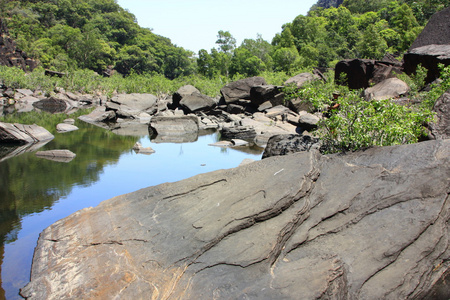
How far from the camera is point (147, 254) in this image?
4.26m

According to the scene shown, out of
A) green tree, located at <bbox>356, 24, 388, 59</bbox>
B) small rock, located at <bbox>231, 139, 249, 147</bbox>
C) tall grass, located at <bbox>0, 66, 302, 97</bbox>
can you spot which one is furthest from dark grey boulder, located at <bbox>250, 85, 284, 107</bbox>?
green tree, located at <bbox>356, 24, 388, 59</bbox>

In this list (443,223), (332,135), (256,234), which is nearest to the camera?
(443,223)

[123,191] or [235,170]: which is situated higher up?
[235,170]

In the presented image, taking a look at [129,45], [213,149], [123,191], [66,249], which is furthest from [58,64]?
[66,249]

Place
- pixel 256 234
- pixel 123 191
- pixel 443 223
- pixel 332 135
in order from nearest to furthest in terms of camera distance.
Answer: pixel 443 223, pixel 256 234, pixel 332 135, pixel 123 191

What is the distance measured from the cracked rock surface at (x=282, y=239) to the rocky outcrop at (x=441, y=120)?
3.94ft

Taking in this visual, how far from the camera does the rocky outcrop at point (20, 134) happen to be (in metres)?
11.5

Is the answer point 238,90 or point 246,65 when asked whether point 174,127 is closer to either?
point 238,90

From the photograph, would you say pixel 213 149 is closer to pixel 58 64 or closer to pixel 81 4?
pixel 58 64

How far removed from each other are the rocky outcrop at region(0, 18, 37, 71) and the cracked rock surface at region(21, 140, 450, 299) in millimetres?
38848

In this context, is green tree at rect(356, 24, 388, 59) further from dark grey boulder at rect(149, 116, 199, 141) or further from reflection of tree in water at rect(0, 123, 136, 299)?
reflection of tree in water at rect(0, 123, 136, 299)

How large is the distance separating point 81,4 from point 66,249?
7327cm

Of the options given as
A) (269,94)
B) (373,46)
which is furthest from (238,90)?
(373,46)

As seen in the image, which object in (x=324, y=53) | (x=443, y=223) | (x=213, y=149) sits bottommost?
(x=213, y=149)
